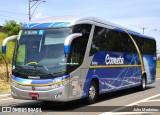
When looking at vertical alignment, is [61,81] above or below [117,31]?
below

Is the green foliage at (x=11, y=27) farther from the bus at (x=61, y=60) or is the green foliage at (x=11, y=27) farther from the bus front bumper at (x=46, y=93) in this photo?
the bus front bumper at (x=46, y=93)

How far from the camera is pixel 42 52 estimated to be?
12.2m

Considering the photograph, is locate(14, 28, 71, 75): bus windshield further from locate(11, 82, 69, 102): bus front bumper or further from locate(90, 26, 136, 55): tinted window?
locate(90, 26, 136, 55): tinted window

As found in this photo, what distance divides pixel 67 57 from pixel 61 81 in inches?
32.9

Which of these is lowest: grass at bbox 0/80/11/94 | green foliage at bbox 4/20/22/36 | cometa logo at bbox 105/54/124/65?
grass at bbox 0/80/11/94

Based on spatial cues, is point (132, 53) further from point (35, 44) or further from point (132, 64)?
point (35, 44)

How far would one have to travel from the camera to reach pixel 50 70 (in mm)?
11906

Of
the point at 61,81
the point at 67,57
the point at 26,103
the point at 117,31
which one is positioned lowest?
the point at 26,103

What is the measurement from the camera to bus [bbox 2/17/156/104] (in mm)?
11836

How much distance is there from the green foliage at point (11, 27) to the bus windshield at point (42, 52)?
39.2 meters

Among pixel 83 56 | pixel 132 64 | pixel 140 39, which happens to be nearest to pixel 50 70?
pixel 83 56

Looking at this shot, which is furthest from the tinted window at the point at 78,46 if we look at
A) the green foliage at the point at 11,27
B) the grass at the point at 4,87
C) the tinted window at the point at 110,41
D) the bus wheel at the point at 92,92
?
the green foliage at the point at 11,27

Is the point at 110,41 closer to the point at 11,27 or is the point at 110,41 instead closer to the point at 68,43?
the point at 68,43

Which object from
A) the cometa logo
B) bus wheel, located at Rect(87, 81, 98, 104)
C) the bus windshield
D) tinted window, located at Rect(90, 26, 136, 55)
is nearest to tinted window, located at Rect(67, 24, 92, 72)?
the bus windshield
